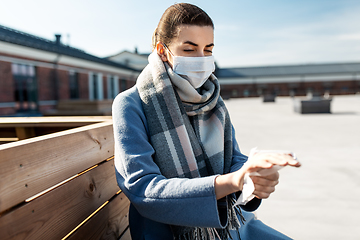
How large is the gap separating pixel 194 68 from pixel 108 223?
1001mm

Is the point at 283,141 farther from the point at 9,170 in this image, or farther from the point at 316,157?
the point at 9,170

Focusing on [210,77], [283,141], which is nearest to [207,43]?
[210,77]

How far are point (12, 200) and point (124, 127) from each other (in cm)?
45

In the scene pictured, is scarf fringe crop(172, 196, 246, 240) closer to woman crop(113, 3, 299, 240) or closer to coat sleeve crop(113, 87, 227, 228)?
woman crop(113, 3, 299, 240)

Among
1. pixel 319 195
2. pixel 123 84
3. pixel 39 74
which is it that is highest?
pixel 123 84

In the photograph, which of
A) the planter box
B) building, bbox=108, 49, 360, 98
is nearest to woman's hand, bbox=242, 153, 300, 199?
the planter box

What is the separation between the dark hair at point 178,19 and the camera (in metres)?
1.21

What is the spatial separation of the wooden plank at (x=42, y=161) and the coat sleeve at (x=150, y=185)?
0.26m

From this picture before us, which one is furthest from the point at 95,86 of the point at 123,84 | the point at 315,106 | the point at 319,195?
the point at 319,195

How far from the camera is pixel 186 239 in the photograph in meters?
1.15

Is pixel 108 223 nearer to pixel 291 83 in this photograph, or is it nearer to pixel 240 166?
pixel 240 166

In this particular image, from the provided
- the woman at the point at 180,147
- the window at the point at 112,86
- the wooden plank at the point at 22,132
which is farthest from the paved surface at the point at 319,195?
the window at the point at 112,86

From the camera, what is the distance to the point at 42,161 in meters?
1.08

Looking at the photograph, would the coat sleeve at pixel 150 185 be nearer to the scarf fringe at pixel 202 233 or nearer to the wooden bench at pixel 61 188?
the scarf fringe at pixel 202 233
